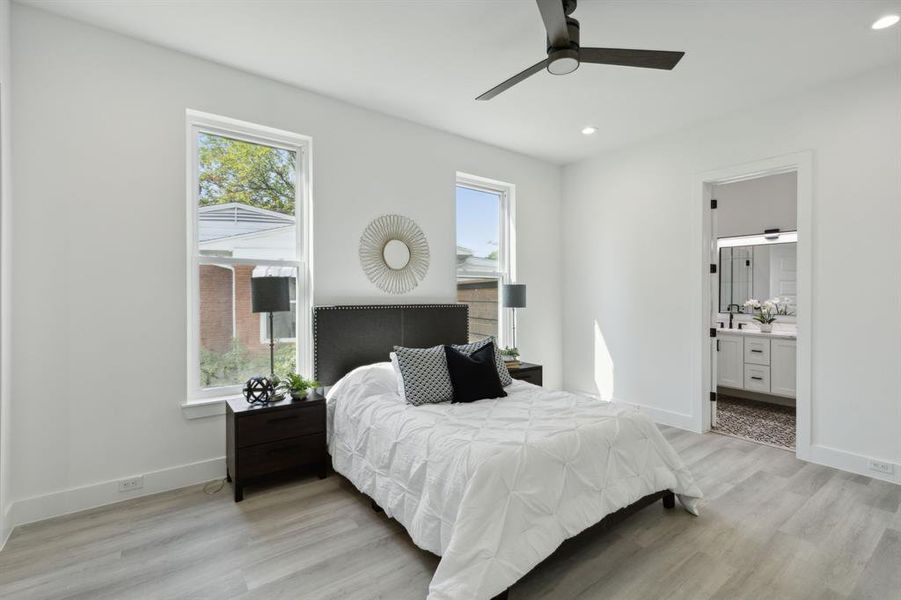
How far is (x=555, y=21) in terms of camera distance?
2.02 metres

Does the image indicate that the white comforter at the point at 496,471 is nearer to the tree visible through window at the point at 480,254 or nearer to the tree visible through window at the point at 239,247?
the tree visible through window at the point at 239,247

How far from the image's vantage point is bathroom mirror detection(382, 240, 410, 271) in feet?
12.9

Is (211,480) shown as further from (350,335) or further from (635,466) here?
(635,466)

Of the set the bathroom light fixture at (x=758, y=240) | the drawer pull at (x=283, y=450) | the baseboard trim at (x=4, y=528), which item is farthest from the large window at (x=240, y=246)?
the bathroom light fixture at (x=758, y=240)

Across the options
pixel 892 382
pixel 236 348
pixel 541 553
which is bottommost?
pixel 541 553

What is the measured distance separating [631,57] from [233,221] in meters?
2.85

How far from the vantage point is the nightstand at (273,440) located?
2764 millimetres

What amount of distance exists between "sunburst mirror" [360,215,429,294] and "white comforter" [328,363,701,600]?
1.16 meters

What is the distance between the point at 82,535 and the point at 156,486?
19.5 inches

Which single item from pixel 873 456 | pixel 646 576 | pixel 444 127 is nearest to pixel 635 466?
pixel 646 576

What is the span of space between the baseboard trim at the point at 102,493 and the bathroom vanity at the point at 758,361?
557cm

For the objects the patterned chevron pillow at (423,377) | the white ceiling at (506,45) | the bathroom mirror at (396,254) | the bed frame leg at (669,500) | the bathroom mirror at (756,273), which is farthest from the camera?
the bathroom mirror at (756,273)

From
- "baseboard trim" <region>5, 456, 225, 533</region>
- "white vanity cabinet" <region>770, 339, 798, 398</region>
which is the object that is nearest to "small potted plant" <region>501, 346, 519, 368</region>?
"baseboard trim" <region>5, 456, 225, 533</region>

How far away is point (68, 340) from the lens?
103 inches
